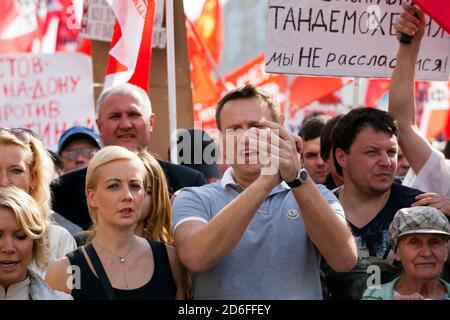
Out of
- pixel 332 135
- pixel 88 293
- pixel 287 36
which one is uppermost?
pixel 287 36

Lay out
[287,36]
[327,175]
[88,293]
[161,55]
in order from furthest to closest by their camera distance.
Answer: [161,55] < [327,175] < [287,36] < [88,293]

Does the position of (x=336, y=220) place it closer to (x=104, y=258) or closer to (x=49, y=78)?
(x=104, y=258)

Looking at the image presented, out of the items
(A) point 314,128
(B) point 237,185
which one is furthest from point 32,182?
(A) point 314,128

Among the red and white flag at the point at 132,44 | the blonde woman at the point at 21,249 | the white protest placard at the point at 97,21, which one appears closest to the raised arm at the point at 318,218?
the blonde woman at the point at 21,249

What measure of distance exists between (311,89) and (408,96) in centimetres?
626

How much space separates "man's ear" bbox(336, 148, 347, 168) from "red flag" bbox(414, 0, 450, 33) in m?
1.01

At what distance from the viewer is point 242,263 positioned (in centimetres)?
397

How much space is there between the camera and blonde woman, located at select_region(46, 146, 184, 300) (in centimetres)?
391

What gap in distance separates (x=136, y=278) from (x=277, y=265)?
569 mm

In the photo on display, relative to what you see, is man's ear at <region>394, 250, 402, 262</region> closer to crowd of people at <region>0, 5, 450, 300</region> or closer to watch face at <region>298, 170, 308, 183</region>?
crowd of people at <region>0, 5, 450, 300</region>

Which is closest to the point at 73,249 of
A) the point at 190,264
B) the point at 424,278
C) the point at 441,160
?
the point at 190,264

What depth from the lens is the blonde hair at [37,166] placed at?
4605mm

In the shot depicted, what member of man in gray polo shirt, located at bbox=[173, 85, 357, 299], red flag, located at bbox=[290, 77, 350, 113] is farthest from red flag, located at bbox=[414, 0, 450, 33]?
red flag, located at bbox=[290, 77, 350, 113]

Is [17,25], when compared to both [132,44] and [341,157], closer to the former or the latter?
[132,44]
